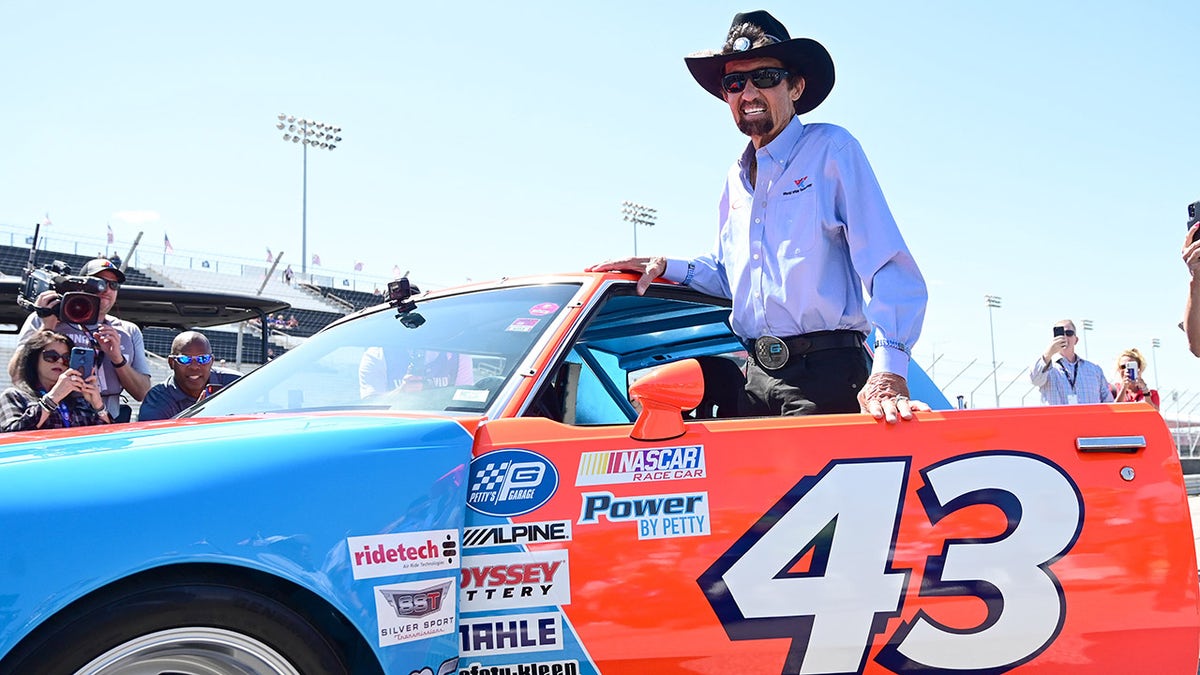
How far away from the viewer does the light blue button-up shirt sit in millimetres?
2520

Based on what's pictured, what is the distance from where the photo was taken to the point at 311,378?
8.77 ft

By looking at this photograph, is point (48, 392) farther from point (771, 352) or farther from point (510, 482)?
point (771, 352)

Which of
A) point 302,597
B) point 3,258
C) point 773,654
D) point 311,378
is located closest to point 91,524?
point 302,597

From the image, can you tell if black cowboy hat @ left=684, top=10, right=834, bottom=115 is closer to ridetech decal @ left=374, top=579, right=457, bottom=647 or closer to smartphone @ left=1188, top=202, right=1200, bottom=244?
smartphone @ left=1188, top=202, right=1200, bottom=244

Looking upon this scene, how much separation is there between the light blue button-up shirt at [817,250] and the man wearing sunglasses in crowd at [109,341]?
306 cm

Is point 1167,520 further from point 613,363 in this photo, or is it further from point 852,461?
point 613,363

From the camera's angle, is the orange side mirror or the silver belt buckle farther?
the silver belt buckle

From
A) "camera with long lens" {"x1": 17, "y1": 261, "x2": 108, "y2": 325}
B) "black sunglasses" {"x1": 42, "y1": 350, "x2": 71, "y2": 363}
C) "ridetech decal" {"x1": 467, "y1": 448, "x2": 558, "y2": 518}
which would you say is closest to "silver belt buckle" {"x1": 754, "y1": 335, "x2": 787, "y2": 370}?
"ridetech decal" {"x1": 467, "y1": 448, "x2": 558, "y2": 518}

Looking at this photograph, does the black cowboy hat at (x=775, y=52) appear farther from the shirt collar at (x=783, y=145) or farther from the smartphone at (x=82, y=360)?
the smartphone at (x=82, y=360)

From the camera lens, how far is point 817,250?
2666mm

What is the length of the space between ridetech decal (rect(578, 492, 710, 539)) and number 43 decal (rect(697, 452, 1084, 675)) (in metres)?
0.10

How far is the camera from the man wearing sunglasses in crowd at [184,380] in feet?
15.2

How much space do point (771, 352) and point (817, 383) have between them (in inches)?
6.1

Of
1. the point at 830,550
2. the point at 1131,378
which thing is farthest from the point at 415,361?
the point at 1131,378
